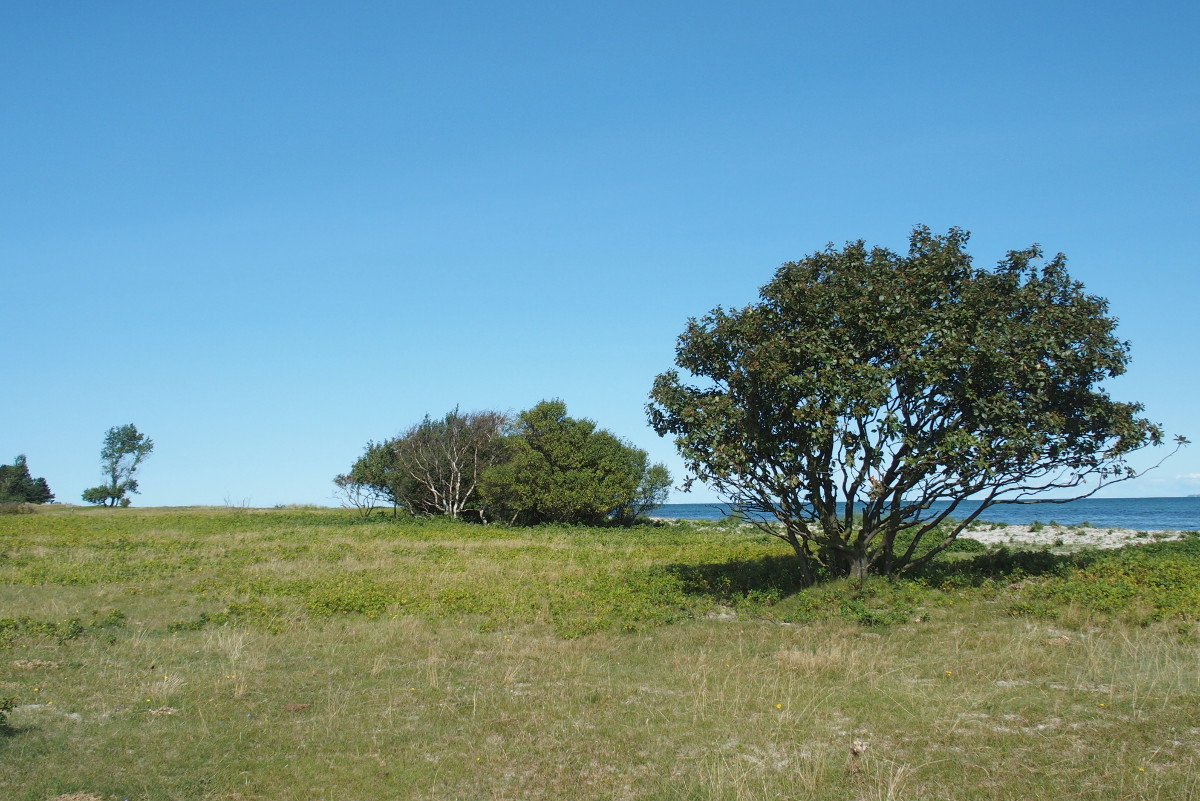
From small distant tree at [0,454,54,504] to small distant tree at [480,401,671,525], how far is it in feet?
284

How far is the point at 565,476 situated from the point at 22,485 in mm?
98157

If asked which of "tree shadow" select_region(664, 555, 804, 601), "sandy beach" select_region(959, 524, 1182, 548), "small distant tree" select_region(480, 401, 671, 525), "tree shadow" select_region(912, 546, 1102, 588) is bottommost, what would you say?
"tree shadow" select_region(664, 555, 804, 601)

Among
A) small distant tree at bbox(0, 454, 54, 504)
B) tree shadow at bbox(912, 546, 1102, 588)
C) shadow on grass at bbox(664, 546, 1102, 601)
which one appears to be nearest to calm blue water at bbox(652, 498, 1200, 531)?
shadow on grass at bbox(664, 546, 1102, 601)

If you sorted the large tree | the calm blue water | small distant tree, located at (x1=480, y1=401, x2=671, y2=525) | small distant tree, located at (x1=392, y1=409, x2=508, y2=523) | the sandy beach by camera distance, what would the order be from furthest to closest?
the calm blue water, small distant tree, located at (x1=392, y1=409, x2=508, y2=523), small distant tree, located at (x1=480, y1=401, x2=671, y2=525), the sandy beach, the large tree

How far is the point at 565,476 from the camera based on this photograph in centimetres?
5131

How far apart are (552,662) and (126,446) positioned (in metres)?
119

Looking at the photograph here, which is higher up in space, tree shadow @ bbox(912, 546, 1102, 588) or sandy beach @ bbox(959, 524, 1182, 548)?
tree shadow @ bbox(912, 546, 1102, 588)

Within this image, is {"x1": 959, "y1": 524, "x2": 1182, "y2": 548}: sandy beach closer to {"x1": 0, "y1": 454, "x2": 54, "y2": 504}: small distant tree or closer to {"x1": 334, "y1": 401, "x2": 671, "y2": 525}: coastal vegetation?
{"x1": 334, "y1": 401, "x2": 671, "y2": 525}: coastal vegetation

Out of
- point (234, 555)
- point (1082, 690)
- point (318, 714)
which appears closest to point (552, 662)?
point (318, 714)

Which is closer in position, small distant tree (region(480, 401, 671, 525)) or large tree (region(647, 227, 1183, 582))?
large tree (region(647, 227, 1183, 582))

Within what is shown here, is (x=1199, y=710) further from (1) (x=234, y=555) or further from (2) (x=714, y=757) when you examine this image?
(1) (x=234, y=555)

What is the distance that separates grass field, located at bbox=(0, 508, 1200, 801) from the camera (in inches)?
320

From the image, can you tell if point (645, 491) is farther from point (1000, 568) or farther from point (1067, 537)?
point (1000, 568)

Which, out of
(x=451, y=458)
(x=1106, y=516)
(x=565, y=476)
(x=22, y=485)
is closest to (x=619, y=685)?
(x=565, y=476)
